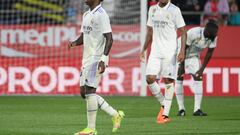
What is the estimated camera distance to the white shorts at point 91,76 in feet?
43.9

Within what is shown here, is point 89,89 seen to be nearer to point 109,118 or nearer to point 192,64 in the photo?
point 109,118

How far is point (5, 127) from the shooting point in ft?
48.1

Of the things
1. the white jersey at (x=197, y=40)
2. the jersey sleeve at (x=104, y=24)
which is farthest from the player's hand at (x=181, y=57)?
the jersey sleeve at (x=104, y=24)

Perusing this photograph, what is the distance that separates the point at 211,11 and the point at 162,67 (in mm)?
12297

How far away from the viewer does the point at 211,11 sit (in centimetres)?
2833

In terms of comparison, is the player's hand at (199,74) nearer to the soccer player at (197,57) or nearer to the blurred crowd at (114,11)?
the soccer player at (197,57)

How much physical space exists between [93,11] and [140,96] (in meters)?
12.2

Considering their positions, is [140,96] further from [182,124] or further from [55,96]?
[182,124]

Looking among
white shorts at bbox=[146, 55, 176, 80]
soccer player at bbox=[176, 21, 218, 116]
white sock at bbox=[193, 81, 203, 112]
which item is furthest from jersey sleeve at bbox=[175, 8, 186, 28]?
white sock at bbox=[193, 81, 203, 112]

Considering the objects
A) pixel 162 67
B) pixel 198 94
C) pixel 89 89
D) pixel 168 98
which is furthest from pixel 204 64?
pixel 89 89

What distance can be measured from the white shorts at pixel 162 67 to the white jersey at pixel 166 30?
10 centimetres

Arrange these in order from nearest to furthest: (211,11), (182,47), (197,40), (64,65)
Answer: (182,47) < (197,40) < (64,65) < (211,11)

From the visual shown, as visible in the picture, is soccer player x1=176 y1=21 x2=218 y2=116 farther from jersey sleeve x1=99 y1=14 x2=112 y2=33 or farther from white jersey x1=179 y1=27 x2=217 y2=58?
jersey sleeve x1=99 y1=14 x2=112 y2=33

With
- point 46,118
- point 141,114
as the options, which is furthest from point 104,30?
point 141,114
